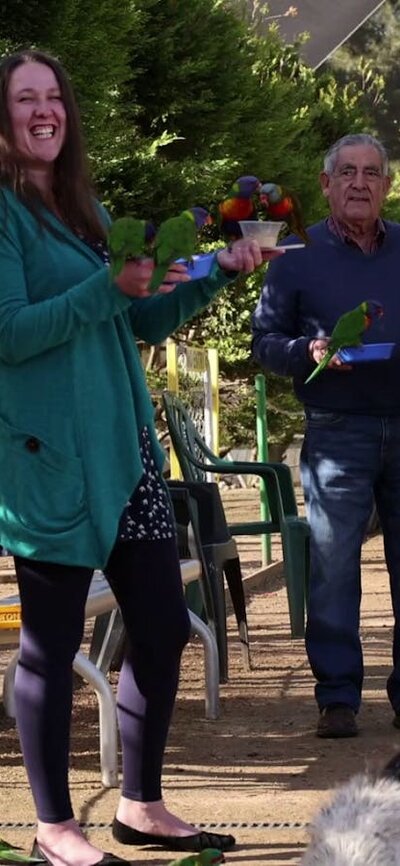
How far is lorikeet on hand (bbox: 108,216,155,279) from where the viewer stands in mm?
3721

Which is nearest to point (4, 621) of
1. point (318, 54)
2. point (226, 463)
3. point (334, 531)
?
point (334, 531)

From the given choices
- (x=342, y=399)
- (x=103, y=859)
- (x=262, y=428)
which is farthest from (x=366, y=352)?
(x=262, y=428)

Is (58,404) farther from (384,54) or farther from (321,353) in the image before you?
(384,54)

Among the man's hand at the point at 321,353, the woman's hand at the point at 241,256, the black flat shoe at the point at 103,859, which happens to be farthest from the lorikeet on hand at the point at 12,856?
the man's hand at the point at 321,353

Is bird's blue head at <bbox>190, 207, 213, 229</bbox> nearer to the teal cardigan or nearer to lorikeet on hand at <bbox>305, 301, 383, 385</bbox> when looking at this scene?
the teal cardigan

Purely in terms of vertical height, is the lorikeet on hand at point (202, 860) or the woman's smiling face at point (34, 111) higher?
the woman's smiling face at point (34, 111)

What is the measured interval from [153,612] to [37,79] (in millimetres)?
1251

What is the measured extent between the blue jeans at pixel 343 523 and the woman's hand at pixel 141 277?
2.29 metres

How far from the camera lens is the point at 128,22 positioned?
10742 millimetres

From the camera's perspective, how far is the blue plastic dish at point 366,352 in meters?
5.70

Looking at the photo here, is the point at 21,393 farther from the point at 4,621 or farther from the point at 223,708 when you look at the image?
the point at 223,708

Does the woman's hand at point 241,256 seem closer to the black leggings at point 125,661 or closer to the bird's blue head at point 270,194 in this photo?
the bird's blue head at point 270,194

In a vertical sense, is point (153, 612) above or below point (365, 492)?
above

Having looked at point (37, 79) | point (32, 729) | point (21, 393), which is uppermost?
point (37, 79)
